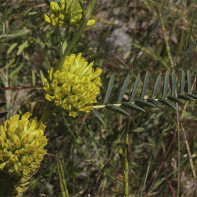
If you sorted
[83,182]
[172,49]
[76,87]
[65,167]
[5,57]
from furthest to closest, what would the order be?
1. [172,49]
2. [5,57]
3. [83,182]
4. [65,167]
5. [76,87]

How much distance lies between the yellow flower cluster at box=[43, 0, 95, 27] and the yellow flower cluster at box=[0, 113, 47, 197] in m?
0.40

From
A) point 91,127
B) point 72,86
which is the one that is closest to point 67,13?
point 72,86

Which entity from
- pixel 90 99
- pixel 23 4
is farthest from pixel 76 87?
pixel 23 4

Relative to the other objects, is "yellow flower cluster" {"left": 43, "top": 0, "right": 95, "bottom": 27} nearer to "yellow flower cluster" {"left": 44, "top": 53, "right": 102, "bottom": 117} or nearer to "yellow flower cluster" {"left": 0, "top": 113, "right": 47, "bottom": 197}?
"yellow flower cluster" {"left": 44, "top": 53, "right": 102, "bottom": 117}

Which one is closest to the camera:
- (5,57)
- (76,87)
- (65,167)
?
(76,87)

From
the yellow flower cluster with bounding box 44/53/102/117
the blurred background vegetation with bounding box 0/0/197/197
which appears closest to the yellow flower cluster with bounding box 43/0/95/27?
the yellow flower cluster with bounding box 44/53/102/117

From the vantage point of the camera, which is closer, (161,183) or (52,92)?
(52,92)

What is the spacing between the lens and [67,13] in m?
1.19

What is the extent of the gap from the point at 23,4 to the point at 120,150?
1.33 m

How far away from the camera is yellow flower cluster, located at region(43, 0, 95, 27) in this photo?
117 centimetres

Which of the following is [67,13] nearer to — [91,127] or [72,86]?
[72,86]

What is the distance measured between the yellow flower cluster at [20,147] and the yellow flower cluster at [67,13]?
40 centimetres

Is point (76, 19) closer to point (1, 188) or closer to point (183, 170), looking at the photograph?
point (1, 188)

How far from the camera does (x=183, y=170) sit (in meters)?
2.43
